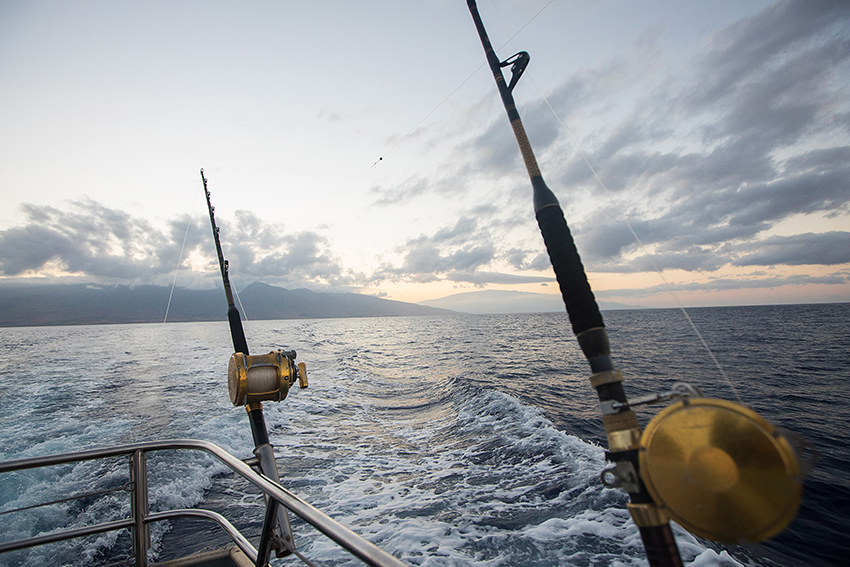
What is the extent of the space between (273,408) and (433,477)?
6.90 meters

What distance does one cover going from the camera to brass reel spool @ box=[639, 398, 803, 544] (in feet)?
3.07

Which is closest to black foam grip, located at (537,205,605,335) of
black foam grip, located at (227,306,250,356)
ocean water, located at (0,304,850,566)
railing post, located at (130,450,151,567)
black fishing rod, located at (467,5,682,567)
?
black fishing rod, located at (467,5,682,567)

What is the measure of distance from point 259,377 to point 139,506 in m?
1.06

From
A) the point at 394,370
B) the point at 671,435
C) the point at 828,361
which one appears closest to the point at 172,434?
the point at 671,435

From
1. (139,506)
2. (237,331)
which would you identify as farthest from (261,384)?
(237,331)

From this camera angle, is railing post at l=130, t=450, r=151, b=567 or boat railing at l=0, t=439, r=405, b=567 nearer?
boat railing at l=0, t=439, r=405, b=567

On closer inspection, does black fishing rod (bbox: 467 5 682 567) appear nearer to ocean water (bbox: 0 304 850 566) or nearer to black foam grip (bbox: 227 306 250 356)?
black foam grip (bbox: 227 306 250 356)

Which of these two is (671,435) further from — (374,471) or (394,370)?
(394,370)

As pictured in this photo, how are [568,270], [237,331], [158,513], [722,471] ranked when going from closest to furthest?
[722,471], [568,270], [158,513], [237,331]

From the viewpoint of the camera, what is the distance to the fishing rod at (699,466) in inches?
36.8

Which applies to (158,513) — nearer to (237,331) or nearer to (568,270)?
(237,331)

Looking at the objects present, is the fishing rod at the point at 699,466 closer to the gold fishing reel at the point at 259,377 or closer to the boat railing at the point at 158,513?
the boat railing at the point at 158,513

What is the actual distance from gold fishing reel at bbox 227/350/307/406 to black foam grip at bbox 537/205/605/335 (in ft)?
6.14

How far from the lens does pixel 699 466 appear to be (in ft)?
3.33
